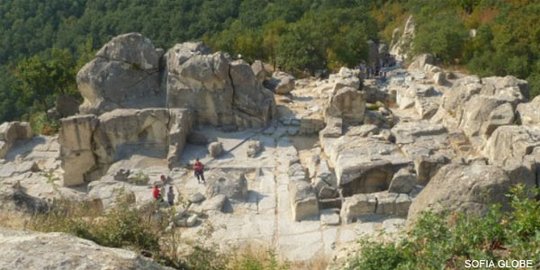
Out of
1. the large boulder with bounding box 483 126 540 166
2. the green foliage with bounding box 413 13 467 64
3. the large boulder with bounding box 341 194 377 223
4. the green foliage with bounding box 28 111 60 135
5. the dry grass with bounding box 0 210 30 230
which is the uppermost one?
the green foliage with bounding box 413 13 467 64

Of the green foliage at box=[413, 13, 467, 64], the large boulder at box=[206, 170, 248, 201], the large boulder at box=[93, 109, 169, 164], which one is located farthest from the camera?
the green foliage at box=[413, 13, 467, 64]

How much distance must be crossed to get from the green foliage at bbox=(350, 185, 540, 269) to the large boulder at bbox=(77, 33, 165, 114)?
11.8 meters

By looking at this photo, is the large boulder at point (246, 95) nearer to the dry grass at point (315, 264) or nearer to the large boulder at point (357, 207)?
the large boulder at point (357, 207)

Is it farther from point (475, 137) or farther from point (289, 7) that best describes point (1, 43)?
point (475, 137)

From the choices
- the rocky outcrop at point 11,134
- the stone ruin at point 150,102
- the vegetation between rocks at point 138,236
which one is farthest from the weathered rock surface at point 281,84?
the vegetation between rocks at point 138,236

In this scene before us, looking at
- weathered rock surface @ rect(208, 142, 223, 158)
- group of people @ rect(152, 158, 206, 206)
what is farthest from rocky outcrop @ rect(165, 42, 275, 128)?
group of people @ rect(152, 158, 206, 206)

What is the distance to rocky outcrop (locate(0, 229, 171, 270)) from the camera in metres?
5.39

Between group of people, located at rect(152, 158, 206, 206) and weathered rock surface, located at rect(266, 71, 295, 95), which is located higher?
weathered rock surface, located at rect(266, 71, 295, 95)

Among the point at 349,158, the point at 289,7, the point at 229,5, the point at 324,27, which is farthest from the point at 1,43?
the point at 349,158

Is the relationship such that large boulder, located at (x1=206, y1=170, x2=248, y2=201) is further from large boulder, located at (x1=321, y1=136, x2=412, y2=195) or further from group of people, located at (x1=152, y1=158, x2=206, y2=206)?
large boulder, located at (x1=321, y1=136, x2=412, y2=195)

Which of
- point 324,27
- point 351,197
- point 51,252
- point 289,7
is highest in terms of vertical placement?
point 289,7

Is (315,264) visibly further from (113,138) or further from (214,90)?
(214,90)

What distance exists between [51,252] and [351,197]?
771cm

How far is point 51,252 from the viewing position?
5559mm
